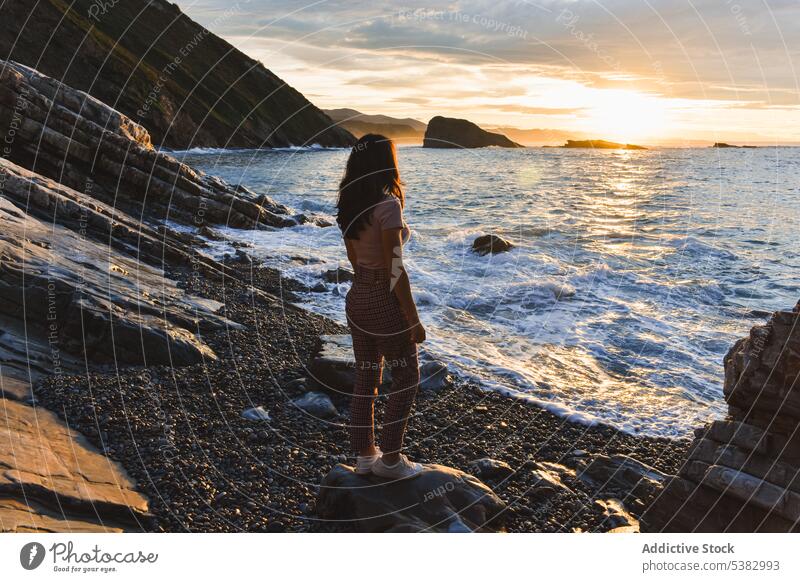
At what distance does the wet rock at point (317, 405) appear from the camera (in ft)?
31.6

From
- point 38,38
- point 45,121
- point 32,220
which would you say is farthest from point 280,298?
point 38,38

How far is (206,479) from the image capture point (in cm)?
718

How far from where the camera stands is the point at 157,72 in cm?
12875

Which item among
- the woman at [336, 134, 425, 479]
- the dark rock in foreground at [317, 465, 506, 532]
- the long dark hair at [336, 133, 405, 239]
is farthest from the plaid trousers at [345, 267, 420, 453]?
the long dark hair at [336, 133, 405, 239]

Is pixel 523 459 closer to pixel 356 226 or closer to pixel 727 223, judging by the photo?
pixel 356 226

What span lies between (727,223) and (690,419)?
3109 cm

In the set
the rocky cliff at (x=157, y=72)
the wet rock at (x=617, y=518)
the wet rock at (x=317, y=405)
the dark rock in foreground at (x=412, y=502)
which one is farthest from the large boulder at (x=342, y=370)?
the rocky cliff at (x=157, y=72)

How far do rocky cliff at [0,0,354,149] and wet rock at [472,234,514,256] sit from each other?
55.4m

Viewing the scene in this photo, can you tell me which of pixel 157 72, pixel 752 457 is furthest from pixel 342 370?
pixel 157 72

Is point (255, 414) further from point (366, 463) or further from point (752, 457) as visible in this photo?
point (752, 457)

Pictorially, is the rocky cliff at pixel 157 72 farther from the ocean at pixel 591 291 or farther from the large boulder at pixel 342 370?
the large boulder at pixel 342 370

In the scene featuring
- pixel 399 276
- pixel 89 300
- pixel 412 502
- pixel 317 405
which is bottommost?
pixel 317 405

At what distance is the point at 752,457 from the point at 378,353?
470 centimetres

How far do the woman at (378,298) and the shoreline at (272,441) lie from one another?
41.7 inches
